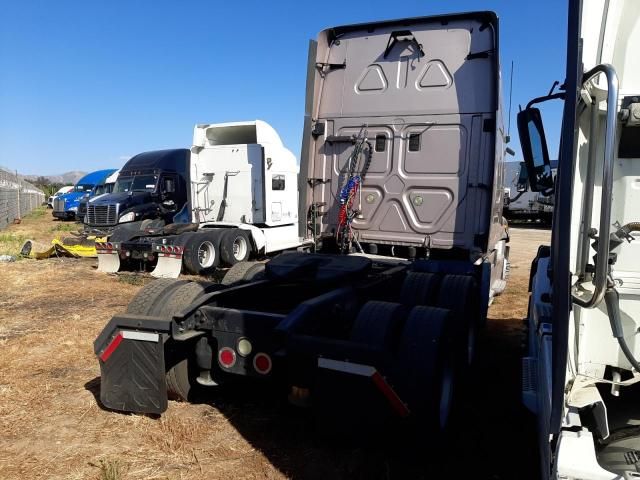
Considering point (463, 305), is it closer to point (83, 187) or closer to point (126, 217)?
point (126, 217)

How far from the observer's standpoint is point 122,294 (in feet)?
28.0

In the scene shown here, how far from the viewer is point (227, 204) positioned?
12.0 meters

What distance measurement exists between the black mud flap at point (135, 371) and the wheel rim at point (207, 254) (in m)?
7.36

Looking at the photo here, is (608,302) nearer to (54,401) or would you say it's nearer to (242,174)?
(54,401)

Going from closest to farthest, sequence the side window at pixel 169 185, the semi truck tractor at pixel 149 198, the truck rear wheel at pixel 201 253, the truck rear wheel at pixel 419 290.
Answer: the truck rear wheel at pixel 419 290 → the truck rear wheel at pixel 201 253 → the semi truck tractor at pixel 149 198 → the side window at pixel 169 185

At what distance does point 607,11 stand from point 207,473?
3352 mm

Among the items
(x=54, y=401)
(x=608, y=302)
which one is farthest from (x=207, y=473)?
(x=608, y=302)

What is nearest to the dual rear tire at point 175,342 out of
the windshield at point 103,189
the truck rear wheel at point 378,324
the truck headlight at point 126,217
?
the truck rear wheel at point 378,324

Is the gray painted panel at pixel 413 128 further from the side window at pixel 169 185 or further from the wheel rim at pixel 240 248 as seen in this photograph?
the side window at pixel 169 185

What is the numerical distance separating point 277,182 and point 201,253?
267 cm

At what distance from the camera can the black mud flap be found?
328 centimetres

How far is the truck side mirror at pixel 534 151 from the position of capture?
2963 mm

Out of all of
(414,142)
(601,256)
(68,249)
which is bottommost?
(68,249)

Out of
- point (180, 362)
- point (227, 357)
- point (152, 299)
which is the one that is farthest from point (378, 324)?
point (152, 299)
